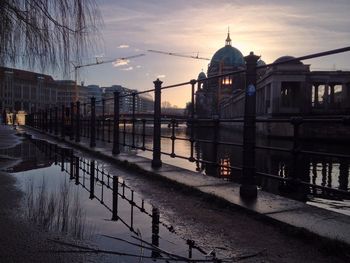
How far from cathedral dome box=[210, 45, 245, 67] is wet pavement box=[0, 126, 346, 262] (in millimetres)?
138431

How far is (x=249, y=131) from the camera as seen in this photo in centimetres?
562

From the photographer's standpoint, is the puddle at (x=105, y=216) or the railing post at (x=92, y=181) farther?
the railing post at (x=92, y=181)

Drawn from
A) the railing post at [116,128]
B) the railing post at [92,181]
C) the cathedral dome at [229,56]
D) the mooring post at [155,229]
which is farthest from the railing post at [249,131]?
the cathedral dome at [229,56]

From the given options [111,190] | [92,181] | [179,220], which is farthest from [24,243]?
[92,181]

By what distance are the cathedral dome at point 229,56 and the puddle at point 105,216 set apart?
454ft

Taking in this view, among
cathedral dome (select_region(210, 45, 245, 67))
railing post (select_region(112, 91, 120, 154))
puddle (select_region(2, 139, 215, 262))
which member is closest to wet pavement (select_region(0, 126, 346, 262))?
puddle (select_region(2, 139, 215, 262))

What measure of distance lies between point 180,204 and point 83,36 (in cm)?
260

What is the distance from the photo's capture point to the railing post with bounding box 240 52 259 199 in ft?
18.2

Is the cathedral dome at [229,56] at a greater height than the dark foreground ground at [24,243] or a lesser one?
greater

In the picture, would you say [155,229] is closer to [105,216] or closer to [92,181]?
[105,216]

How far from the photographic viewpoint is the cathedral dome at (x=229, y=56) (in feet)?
479

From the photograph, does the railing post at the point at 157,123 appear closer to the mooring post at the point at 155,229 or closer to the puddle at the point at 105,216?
the puddle at the point at 105,216

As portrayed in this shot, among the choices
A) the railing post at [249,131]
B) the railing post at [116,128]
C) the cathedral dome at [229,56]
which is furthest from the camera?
the cathedral dome at [229,56]

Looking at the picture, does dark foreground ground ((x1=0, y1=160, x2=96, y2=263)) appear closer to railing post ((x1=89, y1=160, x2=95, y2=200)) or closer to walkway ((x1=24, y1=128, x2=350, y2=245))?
railing post ((x1=89, y1=160, x2=95, y2=200))
